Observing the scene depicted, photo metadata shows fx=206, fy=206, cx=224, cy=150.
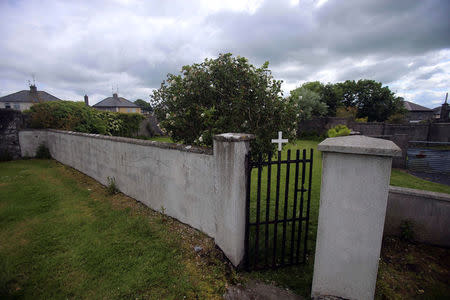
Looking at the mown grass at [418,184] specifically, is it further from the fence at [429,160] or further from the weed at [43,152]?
the weed at [43,152]

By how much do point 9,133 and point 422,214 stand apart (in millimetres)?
16376

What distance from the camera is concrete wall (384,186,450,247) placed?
343 cm

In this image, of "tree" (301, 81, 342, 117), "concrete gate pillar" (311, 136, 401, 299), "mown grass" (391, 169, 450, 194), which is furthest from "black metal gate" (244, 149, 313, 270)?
"tree" (301, 81, 342, 117)

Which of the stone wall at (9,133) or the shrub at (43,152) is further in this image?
the shrub at (43,152)

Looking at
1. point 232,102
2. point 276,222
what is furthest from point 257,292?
point 232,102

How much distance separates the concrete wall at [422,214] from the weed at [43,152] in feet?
47.4

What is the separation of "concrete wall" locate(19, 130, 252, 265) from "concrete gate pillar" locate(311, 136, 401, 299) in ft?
3.53

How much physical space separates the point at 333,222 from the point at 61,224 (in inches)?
199

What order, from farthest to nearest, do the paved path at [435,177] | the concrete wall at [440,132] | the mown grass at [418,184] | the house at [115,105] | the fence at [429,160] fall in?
the house at [115,105] < the concrete wall at [440,132] < the fence at [429,160] < the paved path at [435,177] < the mown grass at [418,184]


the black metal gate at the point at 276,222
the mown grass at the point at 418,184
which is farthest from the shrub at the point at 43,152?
the mown grass at the point at 418,184

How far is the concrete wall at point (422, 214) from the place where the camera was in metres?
3.43

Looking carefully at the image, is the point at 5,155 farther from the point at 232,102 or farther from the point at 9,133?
the point at 232,102

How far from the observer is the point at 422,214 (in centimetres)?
354

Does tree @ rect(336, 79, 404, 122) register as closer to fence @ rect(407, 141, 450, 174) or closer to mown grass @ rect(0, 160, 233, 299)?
fence @ rect(407, 141, 450, 174)
